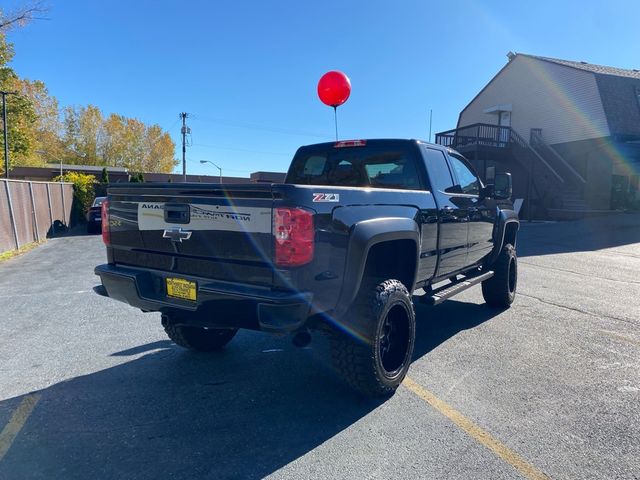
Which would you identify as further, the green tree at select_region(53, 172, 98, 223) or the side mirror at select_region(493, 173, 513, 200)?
the green tree at select_region(53, 172, 98, 223)

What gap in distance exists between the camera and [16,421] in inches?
120

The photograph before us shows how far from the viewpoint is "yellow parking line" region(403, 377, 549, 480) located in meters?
2.53

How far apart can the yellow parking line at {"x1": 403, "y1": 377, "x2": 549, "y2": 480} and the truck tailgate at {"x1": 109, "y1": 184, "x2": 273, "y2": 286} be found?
1.67 meters

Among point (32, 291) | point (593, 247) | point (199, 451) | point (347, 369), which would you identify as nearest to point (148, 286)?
point (199, 451)

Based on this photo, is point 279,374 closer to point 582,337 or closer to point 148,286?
point 148,286

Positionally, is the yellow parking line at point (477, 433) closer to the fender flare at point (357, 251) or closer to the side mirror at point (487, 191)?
the fender flare at point (357, 251)

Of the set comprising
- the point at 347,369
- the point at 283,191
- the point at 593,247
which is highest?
the point at 283,191

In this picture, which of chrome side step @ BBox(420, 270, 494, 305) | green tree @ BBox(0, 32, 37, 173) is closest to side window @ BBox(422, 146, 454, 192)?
chrome side step @ BBox(420, 270, 494, 305)

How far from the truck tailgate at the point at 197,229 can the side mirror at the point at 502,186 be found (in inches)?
153

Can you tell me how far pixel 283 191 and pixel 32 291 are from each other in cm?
638

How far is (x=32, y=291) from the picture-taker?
7.07m

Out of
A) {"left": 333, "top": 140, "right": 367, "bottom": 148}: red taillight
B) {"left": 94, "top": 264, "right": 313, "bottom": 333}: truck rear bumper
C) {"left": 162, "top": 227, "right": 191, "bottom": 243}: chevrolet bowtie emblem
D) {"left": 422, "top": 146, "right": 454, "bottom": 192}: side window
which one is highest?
{"left": 333, "top": 140, "right": 367, "bottom": 148}: red taillight

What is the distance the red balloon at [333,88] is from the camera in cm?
707

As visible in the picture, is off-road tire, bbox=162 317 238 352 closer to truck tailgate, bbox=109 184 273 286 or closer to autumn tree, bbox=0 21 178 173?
truck tailgate, bbox=109 184 273 286
